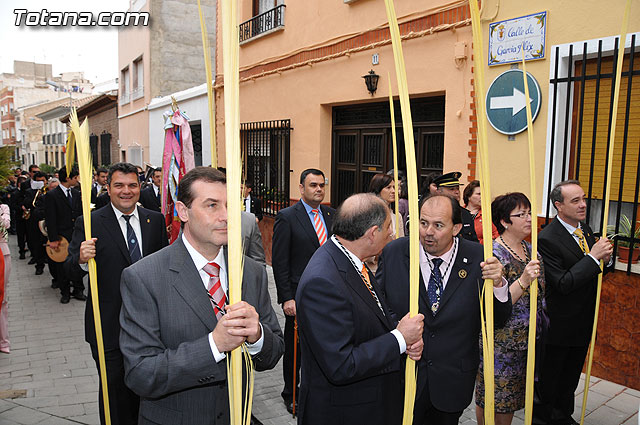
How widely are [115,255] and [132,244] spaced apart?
172 mm

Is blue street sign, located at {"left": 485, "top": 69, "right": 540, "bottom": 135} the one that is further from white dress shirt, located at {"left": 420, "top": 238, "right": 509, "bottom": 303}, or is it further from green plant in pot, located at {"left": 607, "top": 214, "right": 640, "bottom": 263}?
white dress shirt, located at {"left": 420, "top": 238, "right": 509, "bottom": 303}

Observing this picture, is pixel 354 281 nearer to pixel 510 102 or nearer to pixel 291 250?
pixel 291 250

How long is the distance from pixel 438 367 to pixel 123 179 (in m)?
2.58

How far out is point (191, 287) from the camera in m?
2.01

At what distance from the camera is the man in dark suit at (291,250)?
4.33m

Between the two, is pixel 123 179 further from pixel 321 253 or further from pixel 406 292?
pixel 406 292

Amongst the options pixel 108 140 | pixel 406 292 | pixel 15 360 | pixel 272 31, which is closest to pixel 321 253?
pixel 406 292

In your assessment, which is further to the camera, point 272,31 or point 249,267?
point 272,31

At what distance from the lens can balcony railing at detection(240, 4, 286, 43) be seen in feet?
33.0

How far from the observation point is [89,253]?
9.39 ft

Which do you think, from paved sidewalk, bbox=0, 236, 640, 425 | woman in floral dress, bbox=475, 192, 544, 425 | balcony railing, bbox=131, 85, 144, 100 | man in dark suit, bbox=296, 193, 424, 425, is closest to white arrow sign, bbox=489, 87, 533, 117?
woman in floral dress, bbox=475, 192, 544, 425

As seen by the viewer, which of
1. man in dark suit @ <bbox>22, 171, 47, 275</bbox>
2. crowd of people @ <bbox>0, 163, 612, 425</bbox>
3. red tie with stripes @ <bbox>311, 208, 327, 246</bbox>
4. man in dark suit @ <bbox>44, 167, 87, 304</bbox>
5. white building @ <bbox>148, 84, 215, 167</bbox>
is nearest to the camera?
crowd of people @ <bbox>0, 163, 612, 425</bbox>

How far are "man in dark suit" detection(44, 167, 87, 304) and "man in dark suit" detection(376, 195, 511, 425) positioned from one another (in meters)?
5.85

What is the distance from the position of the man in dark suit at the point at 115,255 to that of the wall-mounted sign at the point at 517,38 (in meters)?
4.23
